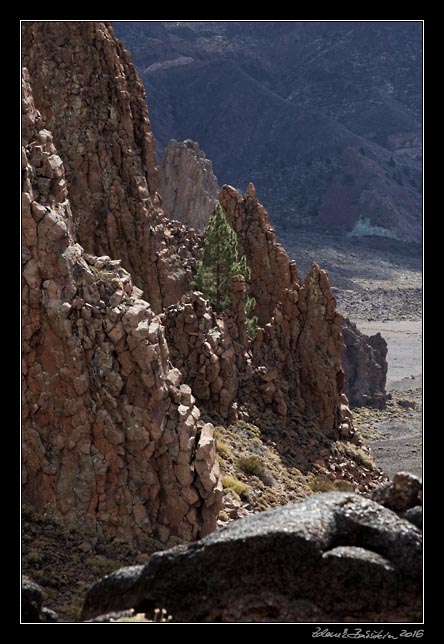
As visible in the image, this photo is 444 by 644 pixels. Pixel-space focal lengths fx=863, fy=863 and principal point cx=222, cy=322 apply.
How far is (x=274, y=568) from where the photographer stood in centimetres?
1325

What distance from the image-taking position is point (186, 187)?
98188 mm

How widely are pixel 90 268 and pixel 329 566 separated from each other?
521 inches

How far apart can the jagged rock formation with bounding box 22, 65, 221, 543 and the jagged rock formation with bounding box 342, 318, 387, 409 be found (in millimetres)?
59183

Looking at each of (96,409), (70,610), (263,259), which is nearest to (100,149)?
(263,259)

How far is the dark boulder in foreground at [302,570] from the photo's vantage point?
12984 millimetres

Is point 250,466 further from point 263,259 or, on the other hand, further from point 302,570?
point 263,259

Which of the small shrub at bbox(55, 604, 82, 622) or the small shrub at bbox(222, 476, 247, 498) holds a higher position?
the small shrub at bbox(55, 604, 82, 622)


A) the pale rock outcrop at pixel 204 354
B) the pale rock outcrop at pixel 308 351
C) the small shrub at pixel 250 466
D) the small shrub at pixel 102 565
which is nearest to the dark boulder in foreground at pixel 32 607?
the small shrub at pixel 102 565

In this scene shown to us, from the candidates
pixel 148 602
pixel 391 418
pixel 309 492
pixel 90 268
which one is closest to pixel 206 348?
pixel 309 492

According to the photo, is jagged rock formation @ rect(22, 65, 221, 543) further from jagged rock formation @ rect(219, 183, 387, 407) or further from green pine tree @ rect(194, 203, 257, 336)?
jagged rock formation @ rect(219, 183, 387, 407)

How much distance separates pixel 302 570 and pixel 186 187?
287 feet

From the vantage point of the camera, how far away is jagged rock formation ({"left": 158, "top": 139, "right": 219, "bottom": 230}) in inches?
3789

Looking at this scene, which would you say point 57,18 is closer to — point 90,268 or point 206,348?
point 90,268

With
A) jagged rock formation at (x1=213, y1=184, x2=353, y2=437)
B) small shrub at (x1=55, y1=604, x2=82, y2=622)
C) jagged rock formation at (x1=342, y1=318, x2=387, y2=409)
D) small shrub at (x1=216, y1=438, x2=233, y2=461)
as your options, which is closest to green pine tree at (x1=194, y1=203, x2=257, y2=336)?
jagged rock formation at (x1=213, y1=184, x2=353, y2=437)
